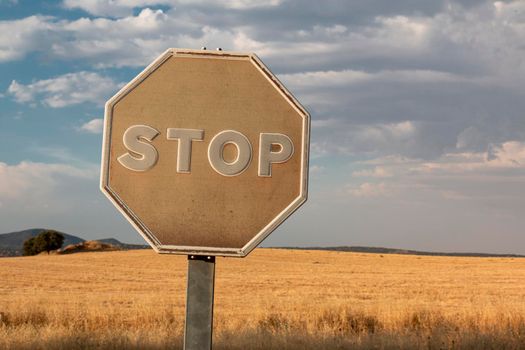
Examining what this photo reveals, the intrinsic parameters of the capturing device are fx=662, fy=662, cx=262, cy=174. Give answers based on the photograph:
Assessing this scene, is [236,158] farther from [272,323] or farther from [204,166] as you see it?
[272,323]

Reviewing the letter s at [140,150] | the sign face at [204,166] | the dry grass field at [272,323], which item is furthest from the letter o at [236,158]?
the dry grass field at [272,323]

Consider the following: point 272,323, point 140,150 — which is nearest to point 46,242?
point 272,323

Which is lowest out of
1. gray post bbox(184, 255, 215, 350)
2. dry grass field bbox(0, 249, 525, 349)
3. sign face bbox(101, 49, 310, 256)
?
dry grass field bbox(0, 249, 525, 349)

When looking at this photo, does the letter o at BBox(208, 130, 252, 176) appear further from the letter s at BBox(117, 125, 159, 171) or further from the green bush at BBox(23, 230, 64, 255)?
A: the green bush at BBox(23, 230, 64, 255)

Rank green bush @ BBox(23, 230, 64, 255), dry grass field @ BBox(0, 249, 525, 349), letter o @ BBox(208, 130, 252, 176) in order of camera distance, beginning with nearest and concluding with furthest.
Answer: letter o @ BBox(208, 130, 252, 176) < dry grass field @ BBox(0, 249, 525, 349) < green bush @ BBox(23, 230, 64, 255)

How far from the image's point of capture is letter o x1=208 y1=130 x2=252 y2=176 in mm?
3910

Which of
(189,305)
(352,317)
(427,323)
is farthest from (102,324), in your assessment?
(189,305)

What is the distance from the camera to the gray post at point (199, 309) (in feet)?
12.9

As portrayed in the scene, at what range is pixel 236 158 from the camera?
393 cm

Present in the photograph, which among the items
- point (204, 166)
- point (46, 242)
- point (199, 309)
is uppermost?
point (46, 242)

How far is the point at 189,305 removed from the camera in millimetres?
3920

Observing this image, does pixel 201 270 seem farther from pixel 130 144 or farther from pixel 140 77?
pixel 140 77

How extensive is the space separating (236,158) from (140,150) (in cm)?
57

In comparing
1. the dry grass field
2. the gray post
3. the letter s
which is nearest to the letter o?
the letter s
